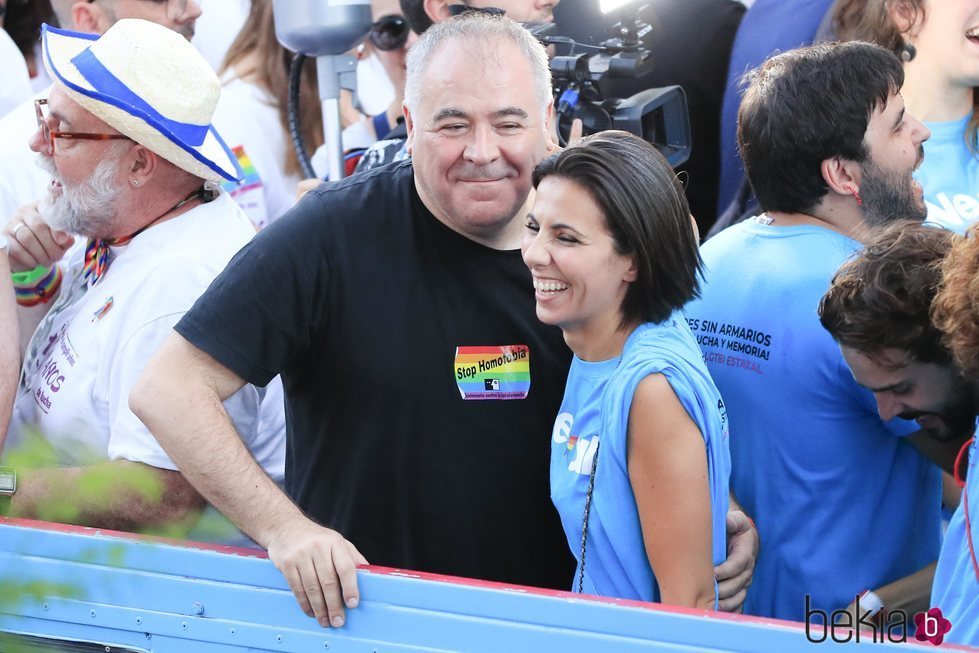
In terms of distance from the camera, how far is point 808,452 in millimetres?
2150

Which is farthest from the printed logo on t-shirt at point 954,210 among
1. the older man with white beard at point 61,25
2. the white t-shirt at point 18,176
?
the white t-shirt at point 18,176

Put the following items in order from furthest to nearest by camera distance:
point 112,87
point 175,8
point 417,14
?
point 175,8
point 417,14
point 112,87

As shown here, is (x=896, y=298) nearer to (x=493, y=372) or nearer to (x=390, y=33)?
(x=493, y=372)

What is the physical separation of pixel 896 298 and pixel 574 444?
58 centimetres

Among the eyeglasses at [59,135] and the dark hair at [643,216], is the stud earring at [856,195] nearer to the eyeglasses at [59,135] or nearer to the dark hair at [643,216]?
the dark hair at [643,216]

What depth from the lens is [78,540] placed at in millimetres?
1473

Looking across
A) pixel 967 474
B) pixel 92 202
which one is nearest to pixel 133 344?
pixel 92 202

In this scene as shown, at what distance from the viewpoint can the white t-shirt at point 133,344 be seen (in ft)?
8.17

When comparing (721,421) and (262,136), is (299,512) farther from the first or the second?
(262,136)

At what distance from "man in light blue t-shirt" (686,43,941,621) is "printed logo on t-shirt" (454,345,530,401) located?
1.16 ft

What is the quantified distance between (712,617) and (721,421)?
0.59 m

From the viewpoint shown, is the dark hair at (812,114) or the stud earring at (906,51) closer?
the dark hair at (812,114)

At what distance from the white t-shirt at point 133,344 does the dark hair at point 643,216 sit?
97 centimetres

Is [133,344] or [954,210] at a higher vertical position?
[133,344]
